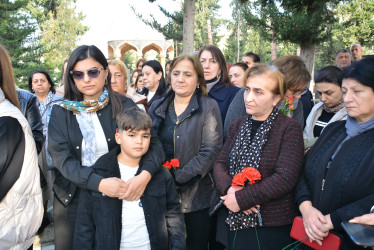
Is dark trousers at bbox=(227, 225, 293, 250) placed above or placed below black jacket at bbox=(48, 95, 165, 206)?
below

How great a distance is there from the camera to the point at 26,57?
1483cm

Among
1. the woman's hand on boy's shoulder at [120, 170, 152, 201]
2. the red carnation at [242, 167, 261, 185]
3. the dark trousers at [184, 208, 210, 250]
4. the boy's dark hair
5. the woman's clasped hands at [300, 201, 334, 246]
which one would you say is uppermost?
the boy's dark hair

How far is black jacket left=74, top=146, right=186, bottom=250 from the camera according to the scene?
84.4 inches

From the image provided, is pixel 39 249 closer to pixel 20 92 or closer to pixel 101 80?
pixel 20 92

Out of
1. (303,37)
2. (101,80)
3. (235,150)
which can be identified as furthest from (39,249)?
(303,37)

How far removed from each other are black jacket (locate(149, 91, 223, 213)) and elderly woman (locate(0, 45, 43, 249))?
121 cm

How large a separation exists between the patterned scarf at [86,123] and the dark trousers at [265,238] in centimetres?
135

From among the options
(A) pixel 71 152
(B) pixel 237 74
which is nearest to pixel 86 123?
(A) pixel 71 152

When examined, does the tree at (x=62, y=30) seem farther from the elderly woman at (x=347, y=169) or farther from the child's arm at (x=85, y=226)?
the elderly woman at (x=347, y=169)

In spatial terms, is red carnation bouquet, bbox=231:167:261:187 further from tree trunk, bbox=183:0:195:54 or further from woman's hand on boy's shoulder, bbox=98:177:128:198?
tree trunk, bbox=183:0:195:54

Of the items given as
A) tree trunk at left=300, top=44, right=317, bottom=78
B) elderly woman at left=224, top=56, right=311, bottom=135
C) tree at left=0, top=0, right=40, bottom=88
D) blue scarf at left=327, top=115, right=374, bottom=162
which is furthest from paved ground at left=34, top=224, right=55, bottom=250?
tree at left=0, top=0, right=40, bottom=88

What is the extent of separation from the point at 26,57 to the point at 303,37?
13.2m

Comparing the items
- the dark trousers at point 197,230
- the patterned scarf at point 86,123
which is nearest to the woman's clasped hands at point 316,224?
the dark trousers at point 197,230

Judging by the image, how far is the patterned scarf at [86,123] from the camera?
2365 mm
